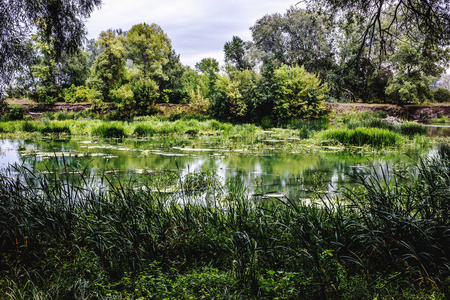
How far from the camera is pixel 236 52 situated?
30.8 m

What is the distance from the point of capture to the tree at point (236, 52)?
97.7 feet

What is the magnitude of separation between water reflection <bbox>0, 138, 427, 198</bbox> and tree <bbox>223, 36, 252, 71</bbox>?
2163 centimetres

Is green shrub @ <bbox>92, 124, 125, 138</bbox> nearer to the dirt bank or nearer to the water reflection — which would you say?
the water reflection

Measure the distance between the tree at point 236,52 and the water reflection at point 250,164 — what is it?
71.0 ft

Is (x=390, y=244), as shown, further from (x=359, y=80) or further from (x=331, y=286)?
(x=359, y=80)

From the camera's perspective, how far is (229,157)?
30.5 ft

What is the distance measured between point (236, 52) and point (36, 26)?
88.2 ft

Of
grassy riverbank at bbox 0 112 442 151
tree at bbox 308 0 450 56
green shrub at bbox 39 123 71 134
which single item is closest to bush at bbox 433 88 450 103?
grassy riverbank at bbox 0 112 442 151

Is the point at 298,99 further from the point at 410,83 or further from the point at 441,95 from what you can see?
the point at 441,95

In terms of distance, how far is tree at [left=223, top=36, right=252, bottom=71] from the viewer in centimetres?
2978

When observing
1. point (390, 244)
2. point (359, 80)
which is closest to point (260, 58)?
point (359, 80)

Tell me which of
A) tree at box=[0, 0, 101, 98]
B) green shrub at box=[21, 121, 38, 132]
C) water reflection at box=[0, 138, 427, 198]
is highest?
tree at box=[0, 0, 101, 98]

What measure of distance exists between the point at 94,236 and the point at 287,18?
1416 inches

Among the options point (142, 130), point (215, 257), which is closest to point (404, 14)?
point (215, 257)
